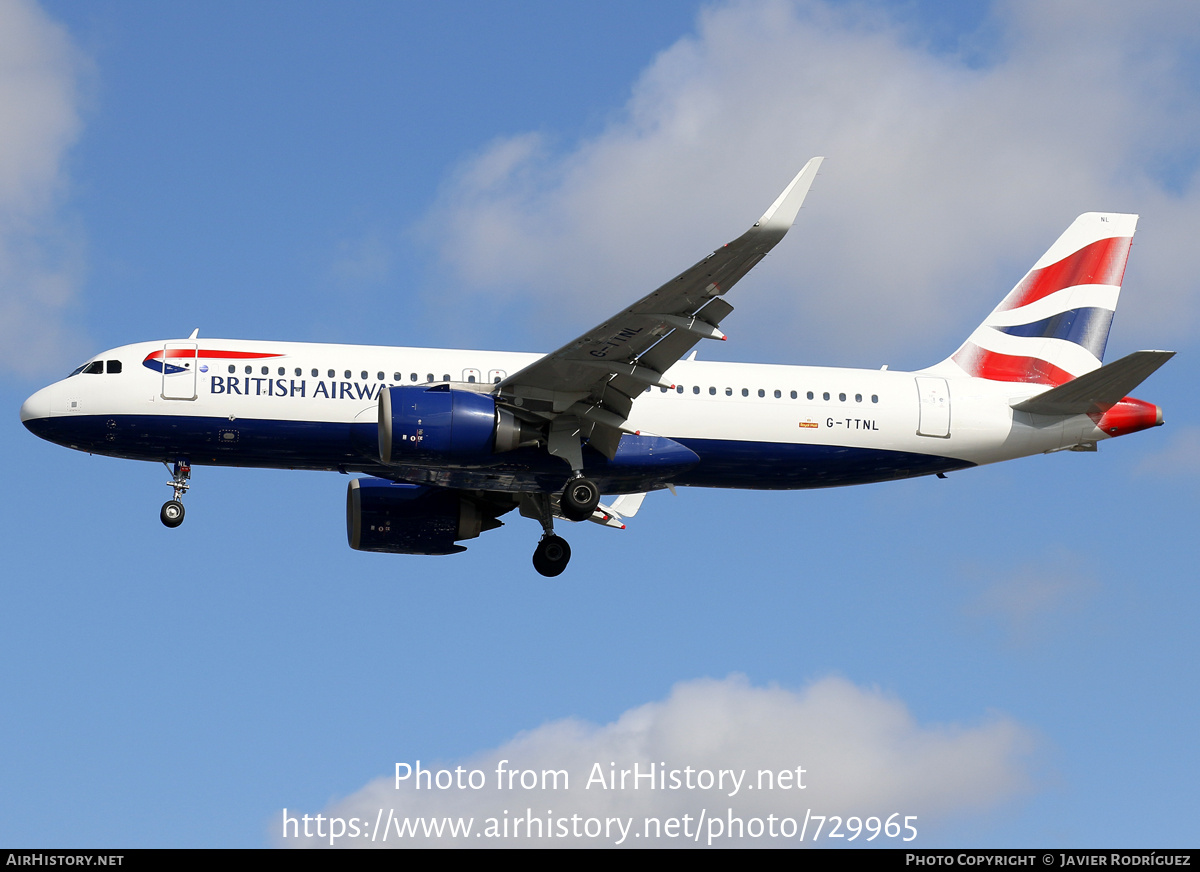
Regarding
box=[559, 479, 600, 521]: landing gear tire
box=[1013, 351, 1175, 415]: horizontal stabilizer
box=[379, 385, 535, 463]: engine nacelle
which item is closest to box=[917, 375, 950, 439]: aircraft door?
box=[1013, 351, 1175, 415]: horizontal stabilizer

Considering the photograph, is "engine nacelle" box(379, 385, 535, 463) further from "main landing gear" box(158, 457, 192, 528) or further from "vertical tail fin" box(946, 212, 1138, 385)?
"vertical tail fin" box(946, 212, 1138, 385)

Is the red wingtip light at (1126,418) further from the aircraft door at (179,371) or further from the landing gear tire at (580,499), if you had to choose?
the aircraft door at (179,371)

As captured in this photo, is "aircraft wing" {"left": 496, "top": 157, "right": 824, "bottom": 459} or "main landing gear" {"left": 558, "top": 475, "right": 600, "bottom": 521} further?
"main landing gear" {"left": 558, "top": 475, "right": 600, "bottom": 521}

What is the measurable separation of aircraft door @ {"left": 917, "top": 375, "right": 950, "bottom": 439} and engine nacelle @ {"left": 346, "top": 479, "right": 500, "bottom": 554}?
11428 mm

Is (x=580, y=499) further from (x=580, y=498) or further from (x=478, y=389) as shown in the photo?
Answer: (x=478, y=389)

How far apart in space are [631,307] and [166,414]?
10.8 m

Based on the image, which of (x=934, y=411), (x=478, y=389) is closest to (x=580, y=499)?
(x=478, y=389)

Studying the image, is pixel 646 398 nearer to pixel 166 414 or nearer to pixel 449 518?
pixel 449 518

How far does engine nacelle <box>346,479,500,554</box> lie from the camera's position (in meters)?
36.9

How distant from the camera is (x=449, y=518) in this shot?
37.3 metres

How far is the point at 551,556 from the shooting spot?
118ft

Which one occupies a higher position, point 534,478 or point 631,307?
point 631,307
